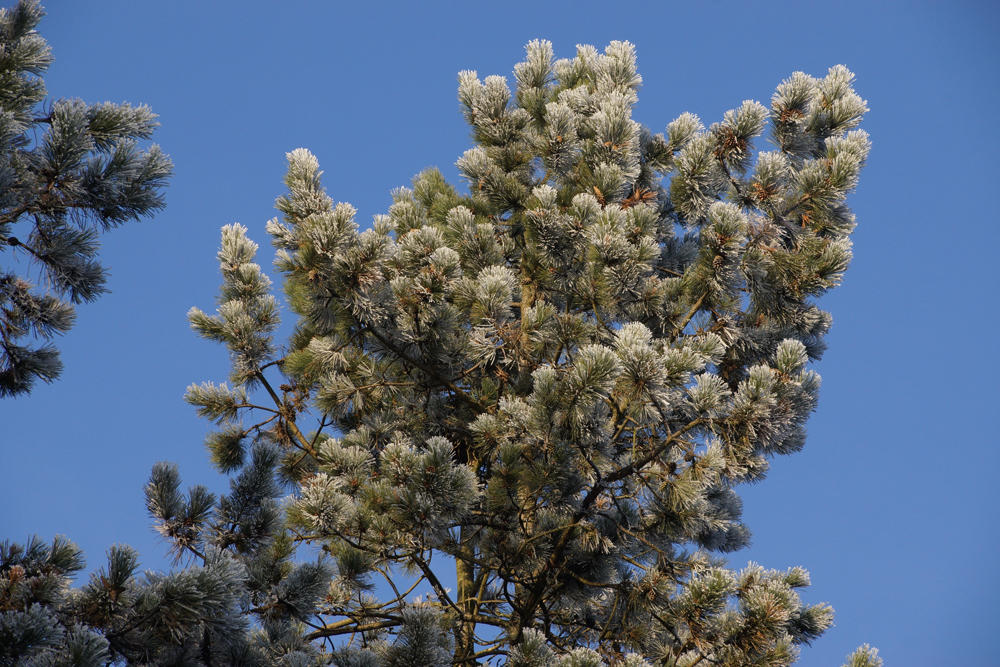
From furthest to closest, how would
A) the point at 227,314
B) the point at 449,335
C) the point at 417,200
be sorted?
the point at 417,200
the point at 227,314
the point at 449,335

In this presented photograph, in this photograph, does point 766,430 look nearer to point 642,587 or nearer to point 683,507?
point 683,507

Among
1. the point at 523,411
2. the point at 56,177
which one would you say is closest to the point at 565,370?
the point at 523,411

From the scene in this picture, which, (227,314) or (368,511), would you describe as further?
(227,314)

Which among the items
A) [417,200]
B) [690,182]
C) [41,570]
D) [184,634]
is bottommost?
[184,634]

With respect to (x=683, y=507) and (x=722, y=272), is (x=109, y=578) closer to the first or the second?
(x=683, y=507)

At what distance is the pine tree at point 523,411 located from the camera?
4.53m

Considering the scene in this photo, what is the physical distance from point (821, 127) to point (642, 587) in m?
3.66

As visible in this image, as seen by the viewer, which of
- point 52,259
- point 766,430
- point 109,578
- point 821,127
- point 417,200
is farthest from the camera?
point 417,200

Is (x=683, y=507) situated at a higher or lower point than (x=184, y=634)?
higher

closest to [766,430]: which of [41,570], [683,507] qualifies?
[683,507]

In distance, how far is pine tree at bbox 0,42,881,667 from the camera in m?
4.53

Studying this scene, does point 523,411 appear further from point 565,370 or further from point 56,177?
point 56,177

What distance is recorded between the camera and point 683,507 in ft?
16.8

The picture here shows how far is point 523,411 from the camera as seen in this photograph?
5.08 metres
